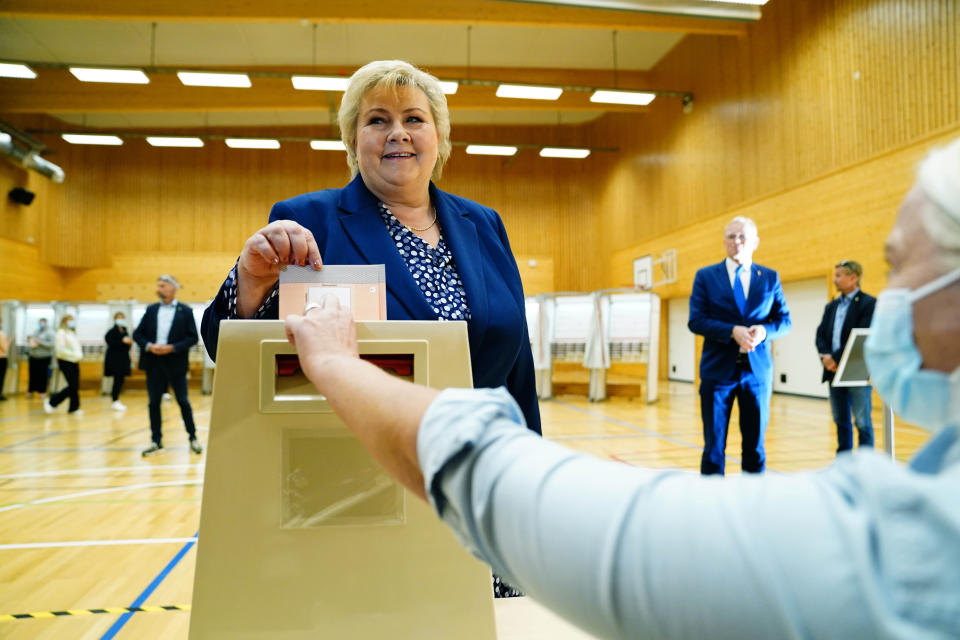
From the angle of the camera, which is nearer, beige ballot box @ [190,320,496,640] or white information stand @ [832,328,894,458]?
beige ballot box @ [190,320,496,640]

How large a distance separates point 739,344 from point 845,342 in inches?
84.1

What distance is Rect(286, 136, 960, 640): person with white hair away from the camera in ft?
1.21

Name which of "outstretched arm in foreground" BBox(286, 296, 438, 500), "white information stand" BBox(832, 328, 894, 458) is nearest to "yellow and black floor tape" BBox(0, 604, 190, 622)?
"outstretched arm in foreground" BBox(286, 296, 438, 500)

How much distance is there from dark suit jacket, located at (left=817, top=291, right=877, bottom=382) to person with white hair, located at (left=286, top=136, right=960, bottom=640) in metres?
5.20

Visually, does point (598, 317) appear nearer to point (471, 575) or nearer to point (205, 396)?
point (205, 396)

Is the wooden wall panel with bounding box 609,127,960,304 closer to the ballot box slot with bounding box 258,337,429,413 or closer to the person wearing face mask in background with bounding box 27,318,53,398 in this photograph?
the ballot box slot with bounding box 258,337,429,413

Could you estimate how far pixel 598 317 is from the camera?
1096 centimetres

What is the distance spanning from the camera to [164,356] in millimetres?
6316

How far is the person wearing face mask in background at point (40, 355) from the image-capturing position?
1111cm

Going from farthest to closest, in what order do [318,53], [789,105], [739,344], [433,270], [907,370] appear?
[318,53] < [789,105] < [739,344] < [433,270] < [907,370]

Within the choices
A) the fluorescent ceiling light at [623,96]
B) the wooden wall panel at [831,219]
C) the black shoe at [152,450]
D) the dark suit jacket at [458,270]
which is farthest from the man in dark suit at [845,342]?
the fluorescent ceiling light at [623,96]

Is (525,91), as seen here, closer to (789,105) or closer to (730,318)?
(789,105)

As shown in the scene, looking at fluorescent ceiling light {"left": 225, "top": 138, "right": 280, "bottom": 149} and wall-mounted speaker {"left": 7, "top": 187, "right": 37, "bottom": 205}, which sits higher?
fluorescent ceiling light {"left": 225, "top": 138, "right": 280, "bottom": 149}

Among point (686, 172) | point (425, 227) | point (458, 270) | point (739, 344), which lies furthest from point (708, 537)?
point (686, 172)
